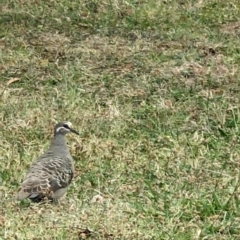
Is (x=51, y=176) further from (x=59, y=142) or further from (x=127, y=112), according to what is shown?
(x=127, y=112)

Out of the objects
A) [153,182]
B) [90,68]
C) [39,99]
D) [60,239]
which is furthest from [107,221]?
[90,68]

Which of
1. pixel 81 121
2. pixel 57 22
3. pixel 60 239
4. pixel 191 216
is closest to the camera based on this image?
pixel 60 239

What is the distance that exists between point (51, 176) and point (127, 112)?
2645 millimetres

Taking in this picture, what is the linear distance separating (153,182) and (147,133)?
1.63 meters

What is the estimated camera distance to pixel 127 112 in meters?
10.5

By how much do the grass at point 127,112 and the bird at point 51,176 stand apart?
0.42ft

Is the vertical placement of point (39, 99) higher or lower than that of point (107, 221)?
lower

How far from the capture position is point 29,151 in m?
9.38

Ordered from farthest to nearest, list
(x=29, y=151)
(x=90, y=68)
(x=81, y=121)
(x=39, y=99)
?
(x=90, y=68)
(x=39, y=99)
(x=81, y=121)
(x=29, y=151)

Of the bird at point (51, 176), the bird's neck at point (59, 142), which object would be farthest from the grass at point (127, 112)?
the bird's neck at point (59, 142)

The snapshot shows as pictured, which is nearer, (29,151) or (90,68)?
(29,151)

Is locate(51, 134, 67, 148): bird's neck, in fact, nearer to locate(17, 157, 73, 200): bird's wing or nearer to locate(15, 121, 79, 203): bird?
locate(15, 121, 79, 203): bird

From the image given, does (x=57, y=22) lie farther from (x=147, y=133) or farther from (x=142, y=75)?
(x=147, y=133)

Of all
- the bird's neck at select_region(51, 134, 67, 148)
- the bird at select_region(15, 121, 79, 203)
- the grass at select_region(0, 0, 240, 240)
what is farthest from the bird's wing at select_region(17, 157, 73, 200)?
the bird's neck at select_region(51, 134, 67, 148)
